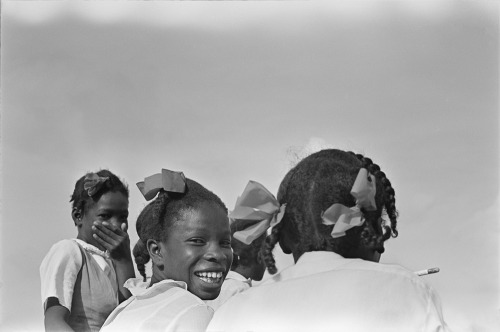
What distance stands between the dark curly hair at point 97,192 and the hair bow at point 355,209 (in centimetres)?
184

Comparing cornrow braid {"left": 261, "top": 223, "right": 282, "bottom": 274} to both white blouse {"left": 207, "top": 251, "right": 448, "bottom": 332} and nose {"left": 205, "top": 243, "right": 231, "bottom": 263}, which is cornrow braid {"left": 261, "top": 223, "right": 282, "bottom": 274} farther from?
nose {"left": 205, "top": 243, "right": 231, "bottom": 263}

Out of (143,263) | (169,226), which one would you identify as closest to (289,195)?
(169,226)

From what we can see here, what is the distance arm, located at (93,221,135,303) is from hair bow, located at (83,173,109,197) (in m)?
0.21

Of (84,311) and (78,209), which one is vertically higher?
(78,209)

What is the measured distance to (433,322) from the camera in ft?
6.60

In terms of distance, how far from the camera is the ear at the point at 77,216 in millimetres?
3804

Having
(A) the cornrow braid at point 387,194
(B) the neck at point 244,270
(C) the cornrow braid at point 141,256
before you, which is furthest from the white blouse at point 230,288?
(A) the cornrow braid at point 387,194

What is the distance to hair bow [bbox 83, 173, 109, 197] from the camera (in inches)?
148

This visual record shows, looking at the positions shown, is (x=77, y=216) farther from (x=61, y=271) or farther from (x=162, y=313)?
(x=162, y=313)

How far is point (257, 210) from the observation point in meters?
2.38

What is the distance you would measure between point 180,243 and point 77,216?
3.52 ft

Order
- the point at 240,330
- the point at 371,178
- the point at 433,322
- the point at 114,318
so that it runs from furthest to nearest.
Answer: the point at 114,318 < the point at 371,178 < the point at 240,330 < the point at 433,322

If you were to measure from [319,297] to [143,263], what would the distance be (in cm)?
147

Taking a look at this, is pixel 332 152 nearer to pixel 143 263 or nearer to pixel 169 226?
pixel 169 226
